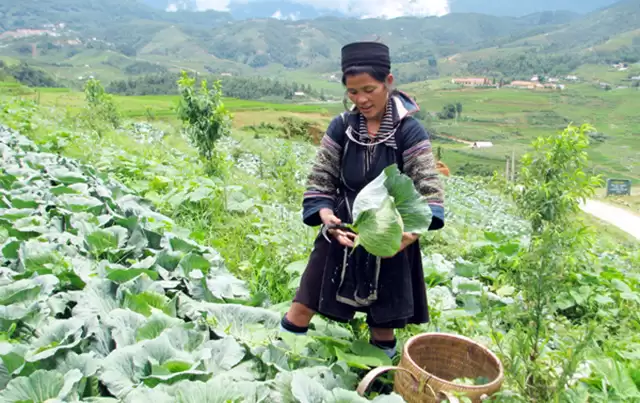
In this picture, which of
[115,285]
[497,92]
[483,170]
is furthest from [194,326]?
[497,92]

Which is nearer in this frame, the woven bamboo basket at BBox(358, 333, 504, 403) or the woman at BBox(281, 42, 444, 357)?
the woven bamboo basket at BBox(358, 333, 504, 403)

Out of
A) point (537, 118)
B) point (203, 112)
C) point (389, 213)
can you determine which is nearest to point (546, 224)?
point (389, 213)

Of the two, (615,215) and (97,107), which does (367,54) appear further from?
(615,215)

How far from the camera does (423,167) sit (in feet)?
7.55

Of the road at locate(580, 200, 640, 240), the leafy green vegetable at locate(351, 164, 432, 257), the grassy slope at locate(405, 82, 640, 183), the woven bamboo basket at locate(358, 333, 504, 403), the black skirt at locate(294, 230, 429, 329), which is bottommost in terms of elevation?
the road at locate(580, 200, 640, 240)

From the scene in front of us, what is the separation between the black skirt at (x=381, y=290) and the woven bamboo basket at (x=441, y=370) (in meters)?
0.14

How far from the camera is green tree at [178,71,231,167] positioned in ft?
23.6

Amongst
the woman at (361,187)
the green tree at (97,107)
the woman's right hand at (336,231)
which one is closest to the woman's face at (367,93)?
the woman at (361,187)

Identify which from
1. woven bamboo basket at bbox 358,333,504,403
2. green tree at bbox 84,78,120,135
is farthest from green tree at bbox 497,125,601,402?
green tree at bbox 84,78,120,135

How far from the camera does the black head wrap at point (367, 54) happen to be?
7.30 feet

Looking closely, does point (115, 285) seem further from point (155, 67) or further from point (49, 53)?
point (49, 53)

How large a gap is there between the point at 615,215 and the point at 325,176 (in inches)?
1029

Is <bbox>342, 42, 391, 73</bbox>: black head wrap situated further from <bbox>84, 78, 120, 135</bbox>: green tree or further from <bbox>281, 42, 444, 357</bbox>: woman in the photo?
<bbox>84, 78, 120, 135</bbox>: green tree

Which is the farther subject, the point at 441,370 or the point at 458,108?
the point at 458,108
